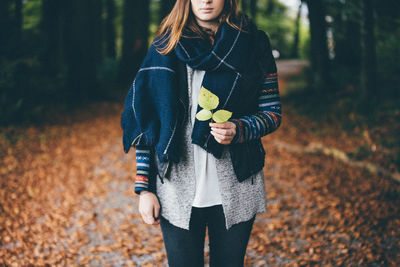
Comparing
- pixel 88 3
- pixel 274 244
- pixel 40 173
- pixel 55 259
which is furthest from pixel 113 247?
pixel 88 3

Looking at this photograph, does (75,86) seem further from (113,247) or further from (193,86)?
(193,86)

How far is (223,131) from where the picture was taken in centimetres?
143

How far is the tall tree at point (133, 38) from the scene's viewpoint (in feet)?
43.3

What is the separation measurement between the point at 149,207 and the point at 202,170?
1.04ft

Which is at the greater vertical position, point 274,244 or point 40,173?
point 40,173

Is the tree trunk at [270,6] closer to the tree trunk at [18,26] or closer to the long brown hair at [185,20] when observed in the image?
the tree trunk at [18,26]

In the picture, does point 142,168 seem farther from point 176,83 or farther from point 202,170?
point 176,83

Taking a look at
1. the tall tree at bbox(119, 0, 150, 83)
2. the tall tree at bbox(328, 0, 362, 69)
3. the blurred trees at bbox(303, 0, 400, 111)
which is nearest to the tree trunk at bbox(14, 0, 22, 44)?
the tall tree at bbox(119, 0, 150, 83)

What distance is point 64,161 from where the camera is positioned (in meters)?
6.89

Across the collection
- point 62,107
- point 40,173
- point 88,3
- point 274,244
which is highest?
point 88,3

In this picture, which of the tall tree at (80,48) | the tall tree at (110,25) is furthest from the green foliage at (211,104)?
the tall tree at (110,25)

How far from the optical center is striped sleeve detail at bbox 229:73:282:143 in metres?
1.51

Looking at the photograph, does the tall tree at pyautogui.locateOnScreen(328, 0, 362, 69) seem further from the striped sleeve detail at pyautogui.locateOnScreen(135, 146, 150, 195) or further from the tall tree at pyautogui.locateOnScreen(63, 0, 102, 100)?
the striped sleeve detail at pyautogui.locateOnScreen(135, 146, 150, 195)

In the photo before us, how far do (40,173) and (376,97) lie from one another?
7.78m
